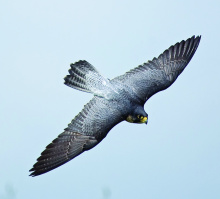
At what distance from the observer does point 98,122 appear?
69.4ft

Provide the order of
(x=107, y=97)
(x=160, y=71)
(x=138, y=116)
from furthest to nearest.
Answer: (x=160, y=71) → (x=138, y=116) → (x=107, y=97)

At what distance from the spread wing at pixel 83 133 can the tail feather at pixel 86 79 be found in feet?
1.31

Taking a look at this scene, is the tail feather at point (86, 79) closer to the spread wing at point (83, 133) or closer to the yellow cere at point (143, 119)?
the spread wing at point (83, 133)

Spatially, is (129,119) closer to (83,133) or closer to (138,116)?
(138,116)

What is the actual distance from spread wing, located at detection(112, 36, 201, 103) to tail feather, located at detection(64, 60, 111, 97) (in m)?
0.46

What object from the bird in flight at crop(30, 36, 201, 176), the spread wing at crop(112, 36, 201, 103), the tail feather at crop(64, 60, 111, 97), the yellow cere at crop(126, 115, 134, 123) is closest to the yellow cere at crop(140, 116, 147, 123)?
the bird in flight at crop(30, 36, 201, 176)

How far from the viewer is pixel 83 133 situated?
21.1 m

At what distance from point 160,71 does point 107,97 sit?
221cm

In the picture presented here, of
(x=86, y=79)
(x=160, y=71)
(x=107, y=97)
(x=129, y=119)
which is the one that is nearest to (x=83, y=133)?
(x=107, y=97)

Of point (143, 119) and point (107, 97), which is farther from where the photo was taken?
point (143, 119)

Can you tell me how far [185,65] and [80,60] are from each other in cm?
330

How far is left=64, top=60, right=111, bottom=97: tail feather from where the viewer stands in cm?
2168

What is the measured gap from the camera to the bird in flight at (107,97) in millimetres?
20875

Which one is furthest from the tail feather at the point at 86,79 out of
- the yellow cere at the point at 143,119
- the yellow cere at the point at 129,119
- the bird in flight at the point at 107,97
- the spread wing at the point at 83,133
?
the yellow cere at the point at 143,119
